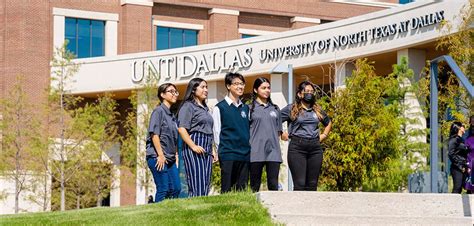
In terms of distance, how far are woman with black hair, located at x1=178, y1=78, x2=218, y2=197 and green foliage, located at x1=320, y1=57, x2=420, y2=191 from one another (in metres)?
12.4

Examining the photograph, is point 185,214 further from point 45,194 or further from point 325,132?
point 45,194

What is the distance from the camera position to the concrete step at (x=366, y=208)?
507 inches

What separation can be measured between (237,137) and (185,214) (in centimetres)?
169

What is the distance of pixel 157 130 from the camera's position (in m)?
14.8

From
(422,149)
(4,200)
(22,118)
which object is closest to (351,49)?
(422,149)

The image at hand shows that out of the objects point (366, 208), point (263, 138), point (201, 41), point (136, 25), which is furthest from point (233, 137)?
point (201, 41)

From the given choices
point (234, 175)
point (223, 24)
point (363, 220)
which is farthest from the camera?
point (223, 24)

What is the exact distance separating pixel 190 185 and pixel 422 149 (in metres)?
15.5

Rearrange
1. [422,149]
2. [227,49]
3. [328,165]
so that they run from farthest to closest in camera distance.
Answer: [227,49] < [422,149] < [328,165]

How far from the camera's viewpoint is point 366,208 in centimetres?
1305

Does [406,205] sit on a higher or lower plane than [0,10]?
lower

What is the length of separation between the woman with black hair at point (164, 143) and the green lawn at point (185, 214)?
2.64 ft

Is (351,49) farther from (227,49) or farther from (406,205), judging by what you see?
(406,205)

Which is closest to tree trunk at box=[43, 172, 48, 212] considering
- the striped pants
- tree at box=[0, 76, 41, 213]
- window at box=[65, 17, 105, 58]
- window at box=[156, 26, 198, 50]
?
tree at box=[0, 76, 41, 213]
